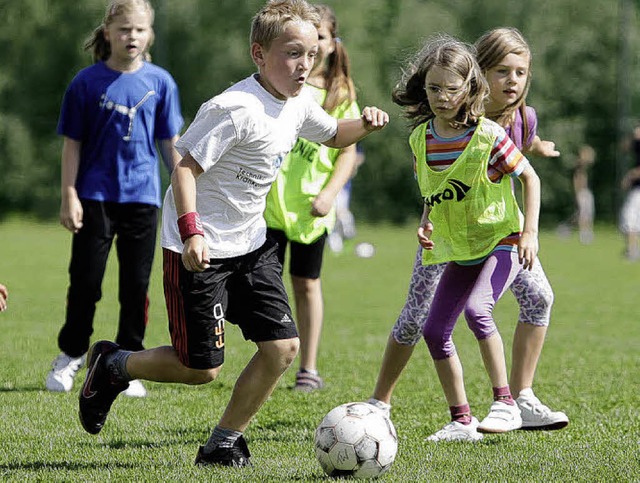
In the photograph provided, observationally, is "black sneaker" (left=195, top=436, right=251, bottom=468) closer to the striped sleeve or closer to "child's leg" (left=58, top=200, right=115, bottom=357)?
the striped sleeve

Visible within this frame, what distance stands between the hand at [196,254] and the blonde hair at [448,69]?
4.54 ft

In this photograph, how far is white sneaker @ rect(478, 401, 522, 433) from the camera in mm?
4793

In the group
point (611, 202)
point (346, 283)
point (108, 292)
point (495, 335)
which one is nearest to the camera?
point (495, 335)

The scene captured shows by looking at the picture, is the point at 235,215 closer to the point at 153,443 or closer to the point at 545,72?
the point at 153,443

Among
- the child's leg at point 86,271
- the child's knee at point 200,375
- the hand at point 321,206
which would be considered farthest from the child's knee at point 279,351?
the child's leg at point 86,271

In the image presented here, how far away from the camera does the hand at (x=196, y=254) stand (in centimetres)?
404

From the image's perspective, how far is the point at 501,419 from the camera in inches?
191

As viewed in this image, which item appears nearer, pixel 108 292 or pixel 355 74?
→ pixel 108 292

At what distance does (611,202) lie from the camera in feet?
97.2

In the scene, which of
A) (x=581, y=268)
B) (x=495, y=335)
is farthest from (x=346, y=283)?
(x=495, y=335)

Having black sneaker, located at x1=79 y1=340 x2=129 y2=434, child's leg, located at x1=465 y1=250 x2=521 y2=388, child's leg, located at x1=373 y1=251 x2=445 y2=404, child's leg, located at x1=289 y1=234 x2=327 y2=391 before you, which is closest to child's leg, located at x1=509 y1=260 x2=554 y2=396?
child's leg, located at x1=465 y1=250 x2=521 y2=388

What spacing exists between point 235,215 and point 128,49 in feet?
6.82

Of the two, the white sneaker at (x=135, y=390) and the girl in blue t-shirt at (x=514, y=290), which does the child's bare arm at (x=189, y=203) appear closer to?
the girl in blue t-shirt at (x=514, y=290)

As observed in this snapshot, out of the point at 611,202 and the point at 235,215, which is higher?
the point at 235,215
